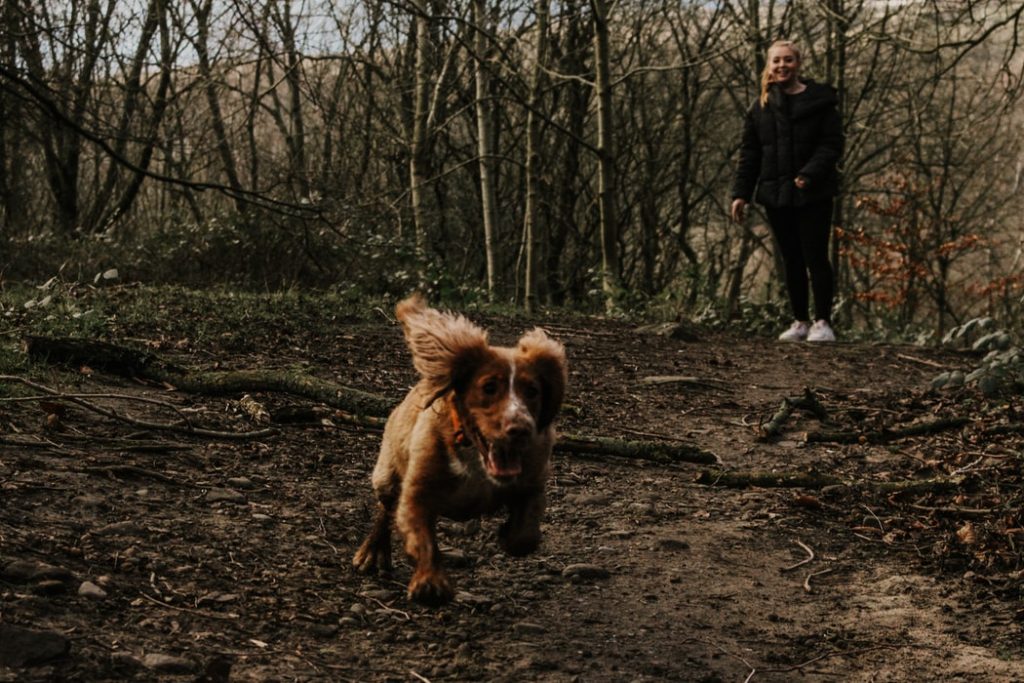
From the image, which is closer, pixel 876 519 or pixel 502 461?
pixel 502 461

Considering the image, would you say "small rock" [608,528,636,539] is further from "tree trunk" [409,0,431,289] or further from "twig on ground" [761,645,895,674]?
"tree trunk" [409,0,431,289]

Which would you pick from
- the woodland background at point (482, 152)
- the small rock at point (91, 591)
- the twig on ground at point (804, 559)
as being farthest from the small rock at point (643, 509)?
the woodland background at point (482, 152)

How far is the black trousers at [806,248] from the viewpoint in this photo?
35.5 ft

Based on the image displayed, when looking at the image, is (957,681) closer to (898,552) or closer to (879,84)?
(898,552)

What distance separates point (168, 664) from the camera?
327cm

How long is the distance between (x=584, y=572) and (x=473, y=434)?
113cm

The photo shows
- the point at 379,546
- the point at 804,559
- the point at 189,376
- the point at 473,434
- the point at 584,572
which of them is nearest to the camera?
the point at 473,434

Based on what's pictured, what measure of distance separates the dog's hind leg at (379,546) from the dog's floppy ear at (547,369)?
80cm

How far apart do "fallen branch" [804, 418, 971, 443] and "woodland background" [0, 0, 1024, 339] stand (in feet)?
10.7

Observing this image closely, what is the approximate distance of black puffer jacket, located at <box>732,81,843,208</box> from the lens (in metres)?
10.7

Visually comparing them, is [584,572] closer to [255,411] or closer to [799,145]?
[255,411]

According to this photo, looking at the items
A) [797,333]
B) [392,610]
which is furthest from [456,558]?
[797,333]

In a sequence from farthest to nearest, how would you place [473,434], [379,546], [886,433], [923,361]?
1. [923,361]
2. [886,433]
3. [379,546]
4. [473,434]

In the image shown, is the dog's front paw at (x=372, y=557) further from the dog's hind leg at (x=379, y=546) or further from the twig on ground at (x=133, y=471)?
the twig on ground at (x=133, y=471)
